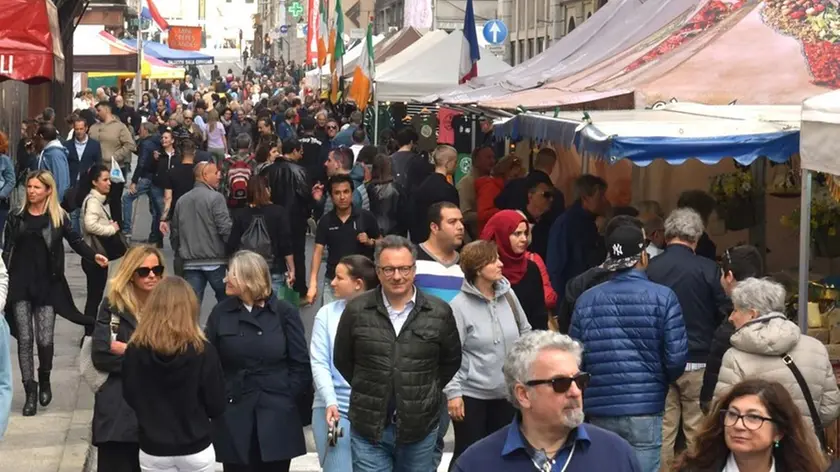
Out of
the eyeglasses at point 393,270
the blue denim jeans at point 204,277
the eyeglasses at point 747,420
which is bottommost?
the blue denim jeans at point 204,277

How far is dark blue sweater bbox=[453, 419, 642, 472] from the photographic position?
462cm

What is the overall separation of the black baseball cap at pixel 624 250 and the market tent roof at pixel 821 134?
1033 mm

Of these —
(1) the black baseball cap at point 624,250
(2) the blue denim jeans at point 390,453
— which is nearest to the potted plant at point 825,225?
(1) the black baseball cap at point 624,250

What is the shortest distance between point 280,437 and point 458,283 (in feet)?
4.83

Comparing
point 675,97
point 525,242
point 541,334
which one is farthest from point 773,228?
point 541,334

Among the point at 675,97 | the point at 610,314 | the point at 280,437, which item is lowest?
the point at 280,437

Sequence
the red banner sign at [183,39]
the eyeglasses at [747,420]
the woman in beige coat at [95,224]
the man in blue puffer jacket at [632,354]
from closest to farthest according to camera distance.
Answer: the eyeglasses at [747,420] → the man in blue puffer jacket at [632,354] → the woman in beige coat at [95,224] → the red banner sign at [183,39]

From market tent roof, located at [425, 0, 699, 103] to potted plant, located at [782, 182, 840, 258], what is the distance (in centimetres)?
373

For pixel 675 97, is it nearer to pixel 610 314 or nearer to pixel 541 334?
pixel 610 314

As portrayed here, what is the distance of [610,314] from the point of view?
7.71m

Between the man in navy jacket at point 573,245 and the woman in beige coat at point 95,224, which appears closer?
the man in navy jacket at point 573,245

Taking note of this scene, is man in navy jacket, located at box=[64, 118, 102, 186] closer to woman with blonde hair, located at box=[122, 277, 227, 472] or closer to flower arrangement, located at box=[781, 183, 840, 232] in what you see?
flower arrangement, located at box=[781, 183, 840, 232]

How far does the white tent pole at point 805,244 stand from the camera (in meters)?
8.69

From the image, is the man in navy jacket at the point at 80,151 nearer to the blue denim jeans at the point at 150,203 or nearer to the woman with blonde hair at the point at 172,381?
the blue denim jeans at the point at 150,203
